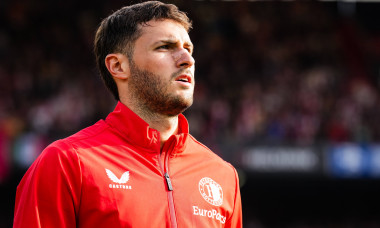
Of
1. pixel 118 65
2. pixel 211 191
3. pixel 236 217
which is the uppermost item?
pixel 118 65

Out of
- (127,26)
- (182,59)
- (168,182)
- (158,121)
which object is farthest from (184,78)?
(168,182)

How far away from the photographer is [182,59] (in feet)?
8.07

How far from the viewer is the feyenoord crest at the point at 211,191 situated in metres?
2.45

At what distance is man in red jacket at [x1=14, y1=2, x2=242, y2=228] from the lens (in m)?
2.15

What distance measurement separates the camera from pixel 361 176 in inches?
450

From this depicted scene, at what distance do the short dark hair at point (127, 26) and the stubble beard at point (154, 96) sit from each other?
0.10 metres

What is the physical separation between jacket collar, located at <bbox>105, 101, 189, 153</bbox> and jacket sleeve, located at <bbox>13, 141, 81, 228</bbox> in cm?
31

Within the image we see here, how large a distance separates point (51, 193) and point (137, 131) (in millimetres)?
459

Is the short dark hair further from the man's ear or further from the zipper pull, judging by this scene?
the zipper pull

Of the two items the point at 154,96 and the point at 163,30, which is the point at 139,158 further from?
the point at 163,30

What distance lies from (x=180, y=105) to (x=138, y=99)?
19 centimetres

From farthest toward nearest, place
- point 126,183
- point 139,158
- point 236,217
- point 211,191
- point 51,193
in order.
→ 1. point 236,217
2. point 211,191
3. point 139,158
4. point 126,183
5. point 51,193

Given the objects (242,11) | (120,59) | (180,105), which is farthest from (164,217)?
(242,11)

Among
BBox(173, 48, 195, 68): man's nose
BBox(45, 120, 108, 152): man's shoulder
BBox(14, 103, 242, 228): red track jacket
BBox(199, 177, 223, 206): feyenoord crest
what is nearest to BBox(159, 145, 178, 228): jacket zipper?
BBox(14, 103, 242, 228): red track jacket
